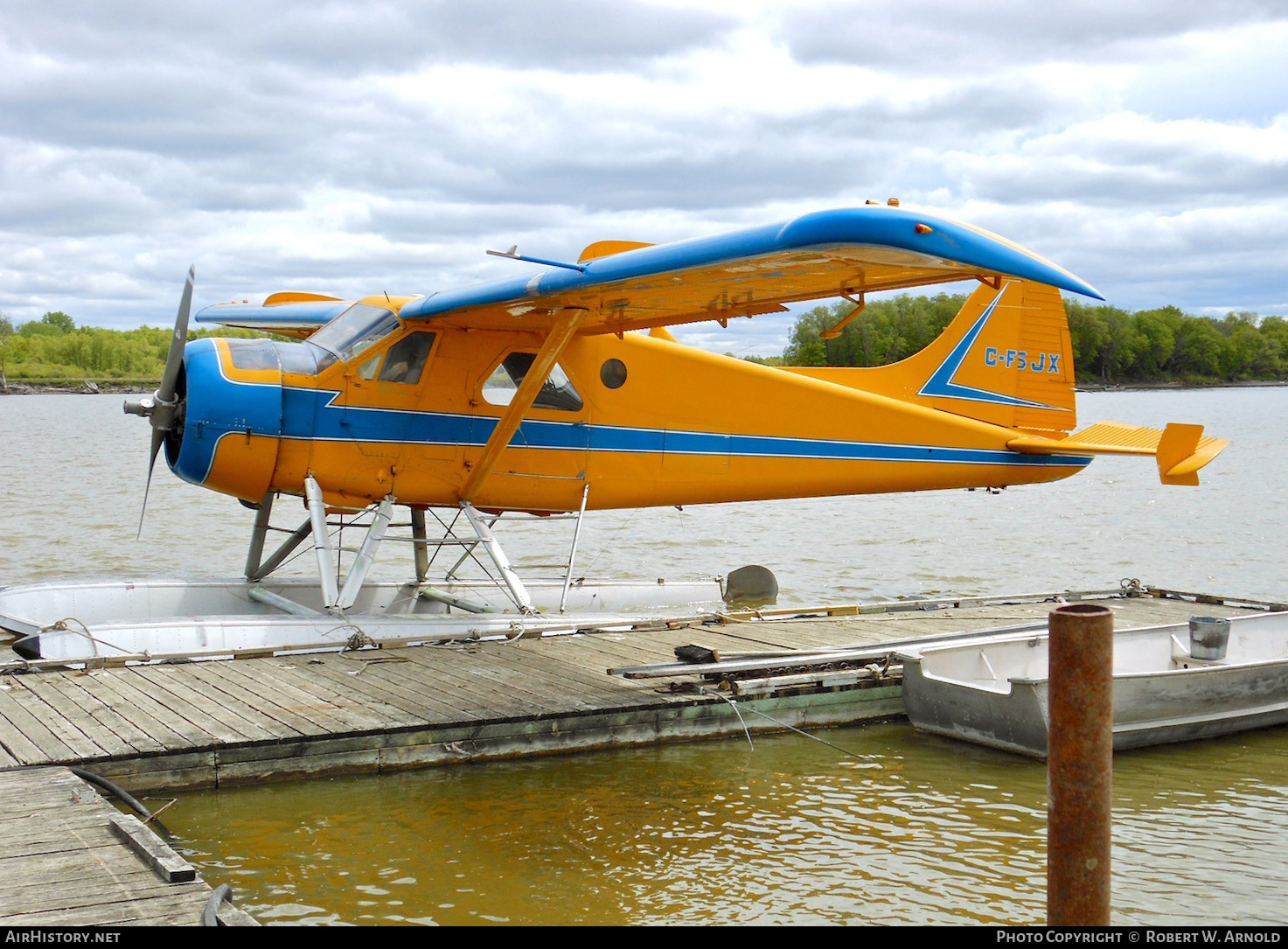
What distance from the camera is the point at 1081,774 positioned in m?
3.77

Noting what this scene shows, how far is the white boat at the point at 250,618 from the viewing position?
7.57 metres

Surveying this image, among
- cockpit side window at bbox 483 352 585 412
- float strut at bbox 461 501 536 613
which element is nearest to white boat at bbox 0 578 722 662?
float strut at bbox 461 501 536 613

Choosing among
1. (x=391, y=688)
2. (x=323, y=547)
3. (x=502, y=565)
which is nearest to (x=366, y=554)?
(x=323, y=547)

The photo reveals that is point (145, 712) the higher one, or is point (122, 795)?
point (145, 712)

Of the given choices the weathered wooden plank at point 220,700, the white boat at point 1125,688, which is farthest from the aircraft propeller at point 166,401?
the white boat at point 1125,688

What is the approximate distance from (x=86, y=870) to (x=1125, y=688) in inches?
231

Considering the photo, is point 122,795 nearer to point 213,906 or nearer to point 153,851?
point 153,851

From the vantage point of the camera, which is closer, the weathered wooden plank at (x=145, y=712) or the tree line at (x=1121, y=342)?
the weathered wooden plank at (x=145, y=712)

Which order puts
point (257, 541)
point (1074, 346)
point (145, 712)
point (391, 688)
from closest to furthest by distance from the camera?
point (145, 712) < point (391, 688) < point (257, 541) < point (1074, 346)

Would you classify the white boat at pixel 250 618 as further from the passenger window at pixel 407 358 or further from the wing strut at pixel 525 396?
the passenger window at pixel 407 358

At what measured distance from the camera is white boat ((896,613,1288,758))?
7148 mm

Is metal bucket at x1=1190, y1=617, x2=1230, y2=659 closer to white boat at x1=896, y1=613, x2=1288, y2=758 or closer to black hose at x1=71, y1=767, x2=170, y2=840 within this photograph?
white boat at x1=896, y1=613, x2=1288, y2=758

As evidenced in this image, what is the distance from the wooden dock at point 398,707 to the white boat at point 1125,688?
0.49 metres

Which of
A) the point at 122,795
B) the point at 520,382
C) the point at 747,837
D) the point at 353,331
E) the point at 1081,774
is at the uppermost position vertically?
the point at 353,331
